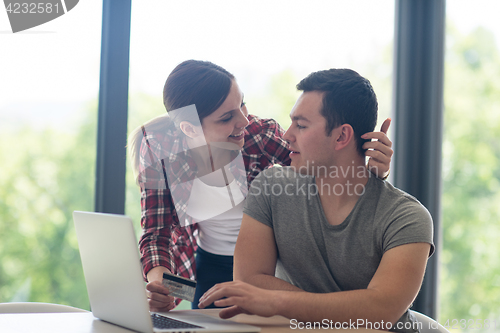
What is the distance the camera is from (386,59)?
2.63 meters

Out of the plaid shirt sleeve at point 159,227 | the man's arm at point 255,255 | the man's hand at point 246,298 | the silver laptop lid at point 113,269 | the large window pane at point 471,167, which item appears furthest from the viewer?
the large window pane at point 471,167

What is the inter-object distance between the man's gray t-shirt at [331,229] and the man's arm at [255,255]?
2cm

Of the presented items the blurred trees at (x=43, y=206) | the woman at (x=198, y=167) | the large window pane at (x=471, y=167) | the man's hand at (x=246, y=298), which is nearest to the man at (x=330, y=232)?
the man's hand at (x=246, y=298)

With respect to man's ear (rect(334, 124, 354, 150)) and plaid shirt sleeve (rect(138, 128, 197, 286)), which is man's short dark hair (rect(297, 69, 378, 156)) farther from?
plaid shirt sleeve (rect(138, 128, 197, 286))

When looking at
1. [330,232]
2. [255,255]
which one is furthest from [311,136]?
[255,255]

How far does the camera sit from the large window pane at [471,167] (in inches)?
99.5

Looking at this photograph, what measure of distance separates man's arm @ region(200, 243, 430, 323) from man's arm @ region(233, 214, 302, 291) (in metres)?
0.18

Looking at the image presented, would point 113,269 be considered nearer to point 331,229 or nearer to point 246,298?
point 246,298

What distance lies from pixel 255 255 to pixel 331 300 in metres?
0.31

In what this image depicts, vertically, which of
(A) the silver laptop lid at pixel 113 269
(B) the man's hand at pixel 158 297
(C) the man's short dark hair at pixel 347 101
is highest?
(C) the man's short dark hair at pixel 347 101

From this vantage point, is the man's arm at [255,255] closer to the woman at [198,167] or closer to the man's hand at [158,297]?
the man's hand at [158,297]

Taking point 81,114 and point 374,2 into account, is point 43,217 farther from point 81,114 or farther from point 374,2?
point 374,2

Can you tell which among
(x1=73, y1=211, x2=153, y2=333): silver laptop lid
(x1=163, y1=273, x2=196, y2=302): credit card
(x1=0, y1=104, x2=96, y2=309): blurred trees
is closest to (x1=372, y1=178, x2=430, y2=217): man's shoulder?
(x1=163, y1=273, x2=196, y2=302): credit card

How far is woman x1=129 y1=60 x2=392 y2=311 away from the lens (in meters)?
1.61
